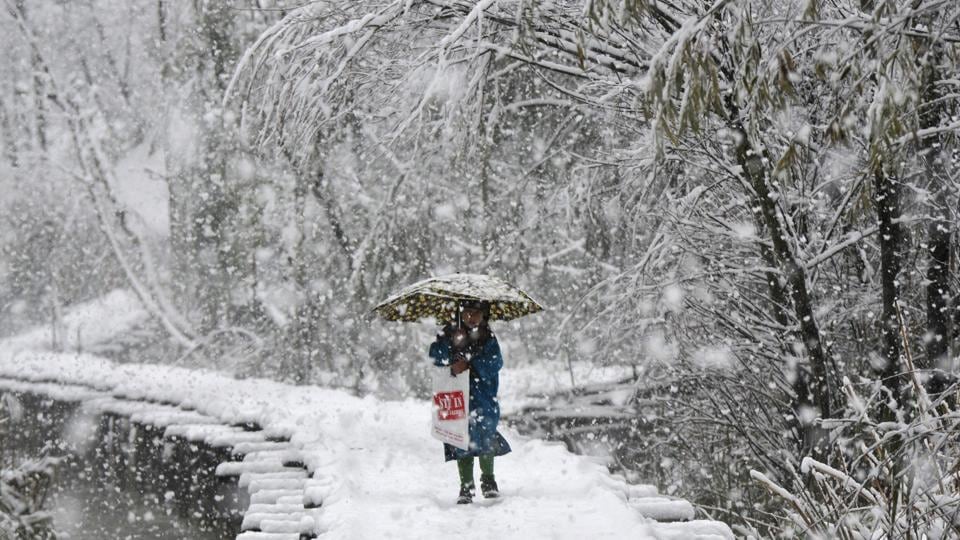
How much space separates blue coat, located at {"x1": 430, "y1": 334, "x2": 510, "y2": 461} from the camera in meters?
5.86

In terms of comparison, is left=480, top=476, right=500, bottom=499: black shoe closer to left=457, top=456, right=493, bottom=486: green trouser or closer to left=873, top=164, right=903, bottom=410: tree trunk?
left=457, top=456, right=493, bottom=486: green trouser

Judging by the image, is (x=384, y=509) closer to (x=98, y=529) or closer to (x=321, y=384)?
(x=98, y=529)

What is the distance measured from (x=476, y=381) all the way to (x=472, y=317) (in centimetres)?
45

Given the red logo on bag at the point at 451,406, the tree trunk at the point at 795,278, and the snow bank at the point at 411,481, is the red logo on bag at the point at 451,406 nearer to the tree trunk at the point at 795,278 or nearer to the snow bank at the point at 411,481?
the snow bank at the point at 411,481

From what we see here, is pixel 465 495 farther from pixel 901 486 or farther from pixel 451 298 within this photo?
pixel 901 486

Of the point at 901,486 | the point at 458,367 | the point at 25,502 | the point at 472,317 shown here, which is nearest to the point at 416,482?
the point at 458,367

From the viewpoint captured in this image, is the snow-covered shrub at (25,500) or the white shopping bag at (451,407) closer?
the white shopping bag at (451,407)

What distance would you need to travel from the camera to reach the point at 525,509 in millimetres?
5555

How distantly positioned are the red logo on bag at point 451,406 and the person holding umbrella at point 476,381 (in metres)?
0.12

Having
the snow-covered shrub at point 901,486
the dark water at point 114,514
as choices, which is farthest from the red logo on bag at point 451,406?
the dark water at point 114,514

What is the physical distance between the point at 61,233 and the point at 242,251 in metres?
13.0

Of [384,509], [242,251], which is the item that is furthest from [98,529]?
[384,509]

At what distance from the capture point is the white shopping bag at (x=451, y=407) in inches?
228

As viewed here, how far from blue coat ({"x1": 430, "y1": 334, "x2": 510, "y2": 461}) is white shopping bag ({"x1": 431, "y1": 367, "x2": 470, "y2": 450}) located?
0.24ft
